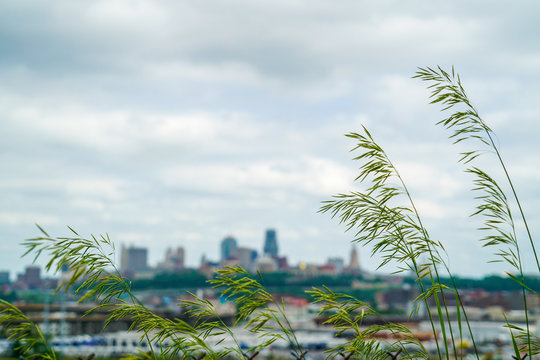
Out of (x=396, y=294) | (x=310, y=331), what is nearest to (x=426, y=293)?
(x=310, y=331)

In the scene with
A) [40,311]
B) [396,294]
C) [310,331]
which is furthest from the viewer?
[396,294]

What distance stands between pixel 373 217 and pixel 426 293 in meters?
0.51

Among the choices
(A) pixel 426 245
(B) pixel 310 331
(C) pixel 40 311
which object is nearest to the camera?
(A) pixel 426 245

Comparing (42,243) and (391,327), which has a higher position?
(42,243)

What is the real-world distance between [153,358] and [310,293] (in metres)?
0.89

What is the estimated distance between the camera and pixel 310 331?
128 meters

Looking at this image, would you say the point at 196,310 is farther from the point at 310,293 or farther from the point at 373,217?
the point at 373,217

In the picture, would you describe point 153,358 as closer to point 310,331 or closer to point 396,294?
point 310,331

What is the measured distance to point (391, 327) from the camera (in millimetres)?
2771

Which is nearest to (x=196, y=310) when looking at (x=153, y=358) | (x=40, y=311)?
(x=153, y=358)

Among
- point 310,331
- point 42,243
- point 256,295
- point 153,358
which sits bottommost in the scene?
point 310,331

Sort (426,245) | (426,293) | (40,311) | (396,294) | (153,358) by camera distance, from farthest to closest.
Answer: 1. (396,294)
2. (40,311)
3. (426,245)
4. (426,293)
5. (153,358)

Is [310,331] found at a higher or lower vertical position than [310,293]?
lower

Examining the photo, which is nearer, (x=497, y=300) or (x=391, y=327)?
(x=391, y=327)
